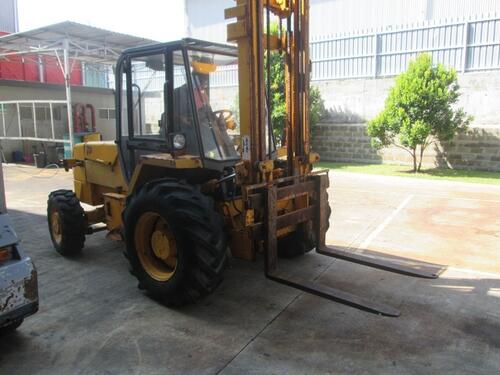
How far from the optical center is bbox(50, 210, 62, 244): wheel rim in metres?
5.93

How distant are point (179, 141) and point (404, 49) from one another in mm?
13445

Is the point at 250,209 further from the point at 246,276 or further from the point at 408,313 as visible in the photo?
the point at 408,313

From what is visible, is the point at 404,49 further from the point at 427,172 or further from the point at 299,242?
the point at 299,242

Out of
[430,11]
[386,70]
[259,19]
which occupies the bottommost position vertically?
[259,19]

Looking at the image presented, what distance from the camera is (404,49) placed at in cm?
1561

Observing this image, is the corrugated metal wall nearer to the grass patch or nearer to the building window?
the building window

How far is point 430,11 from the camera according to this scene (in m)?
22.8

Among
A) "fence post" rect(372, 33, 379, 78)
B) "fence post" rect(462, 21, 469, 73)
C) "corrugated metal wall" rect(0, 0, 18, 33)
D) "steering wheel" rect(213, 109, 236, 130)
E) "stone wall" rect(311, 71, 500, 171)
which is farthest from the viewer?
"corrugated metal wall" rect(0, 0, 18, 33)

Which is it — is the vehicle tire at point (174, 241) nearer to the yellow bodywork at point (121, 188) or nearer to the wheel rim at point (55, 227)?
the yellow bodywork at point (121, 188)

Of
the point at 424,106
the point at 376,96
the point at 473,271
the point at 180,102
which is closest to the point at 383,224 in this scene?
the point at 473,271

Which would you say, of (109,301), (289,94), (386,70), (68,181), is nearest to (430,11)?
(386,70)

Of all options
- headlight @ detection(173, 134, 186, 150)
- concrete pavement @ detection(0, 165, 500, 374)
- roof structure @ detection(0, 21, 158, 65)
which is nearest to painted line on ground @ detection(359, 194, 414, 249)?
concrete pavement @ detection(0, 165, 500, 374)

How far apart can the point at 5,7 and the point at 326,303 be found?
30.2m

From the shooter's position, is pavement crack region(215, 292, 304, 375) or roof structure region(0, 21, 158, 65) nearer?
pavement crack region(215, 292, 304, 375)
